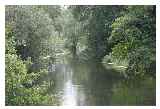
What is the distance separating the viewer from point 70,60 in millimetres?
3188

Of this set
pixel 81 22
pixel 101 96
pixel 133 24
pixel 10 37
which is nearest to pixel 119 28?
pixel 133 24

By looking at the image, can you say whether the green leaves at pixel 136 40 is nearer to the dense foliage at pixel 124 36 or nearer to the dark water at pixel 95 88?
the dense foliage at pixel 124 36

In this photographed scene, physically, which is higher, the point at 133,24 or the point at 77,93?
the point at 133,24

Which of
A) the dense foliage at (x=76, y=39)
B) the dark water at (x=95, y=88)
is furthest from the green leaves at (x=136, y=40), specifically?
the dark water at (x=95, y=88)

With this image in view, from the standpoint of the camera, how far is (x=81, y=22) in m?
3.23

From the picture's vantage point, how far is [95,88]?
10.6 ft

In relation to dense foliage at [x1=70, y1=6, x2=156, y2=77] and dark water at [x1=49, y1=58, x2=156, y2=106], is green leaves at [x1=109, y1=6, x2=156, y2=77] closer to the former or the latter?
dense foliage at [x1=70, y1=6, x2=156, y2=77]
